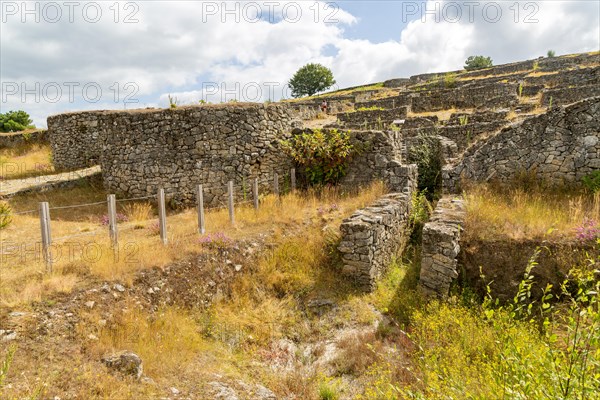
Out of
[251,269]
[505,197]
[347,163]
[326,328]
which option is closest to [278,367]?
[326,328]

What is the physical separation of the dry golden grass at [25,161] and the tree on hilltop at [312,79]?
4914cm

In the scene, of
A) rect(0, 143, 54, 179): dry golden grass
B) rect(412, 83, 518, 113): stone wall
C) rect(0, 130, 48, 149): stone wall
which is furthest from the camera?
rect(0, 130, 48, 149): stone wall

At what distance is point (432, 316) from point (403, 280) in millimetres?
1985

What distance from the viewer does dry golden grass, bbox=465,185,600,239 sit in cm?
664

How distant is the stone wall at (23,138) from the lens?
74.2 ft

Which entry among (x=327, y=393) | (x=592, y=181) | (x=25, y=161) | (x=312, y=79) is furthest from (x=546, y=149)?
(x=312, y=79)

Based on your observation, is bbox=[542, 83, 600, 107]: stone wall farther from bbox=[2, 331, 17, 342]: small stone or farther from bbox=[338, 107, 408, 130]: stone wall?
bbox=[2, 331, 17, 342]: small stone

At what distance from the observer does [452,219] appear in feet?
A: 24.0

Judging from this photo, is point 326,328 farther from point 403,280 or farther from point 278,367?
point 403,280

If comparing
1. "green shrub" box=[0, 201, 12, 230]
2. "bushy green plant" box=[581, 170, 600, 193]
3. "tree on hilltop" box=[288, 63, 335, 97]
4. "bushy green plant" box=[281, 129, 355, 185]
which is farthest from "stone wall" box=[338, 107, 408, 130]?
"tree on hilltop" box=[288, 63, 335, 97]

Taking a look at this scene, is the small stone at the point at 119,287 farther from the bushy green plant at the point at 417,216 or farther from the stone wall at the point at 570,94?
the stone wall at the point at 570,94

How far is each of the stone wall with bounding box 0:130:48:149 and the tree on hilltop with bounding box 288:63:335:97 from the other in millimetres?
48432

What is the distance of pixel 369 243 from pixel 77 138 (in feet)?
54.9

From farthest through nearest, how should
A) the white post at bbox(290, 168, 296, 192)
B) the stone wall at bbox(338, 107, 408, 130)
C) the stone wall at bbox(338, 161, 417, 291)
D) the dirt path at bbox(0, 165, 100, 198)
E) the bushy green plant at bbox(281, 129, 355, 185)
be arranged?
the stone wall at bbox(338, 107, 408, 130) → the dirt path at bbox(0, 165, 100, 198) → the white post at bbox(290, 168, 296, 192) → the bushy green plant at bbox(281, 129, 355, 185) → the stone wall at bbox(338, 161, 417, 291)
